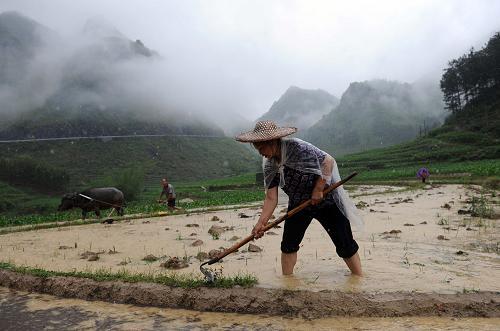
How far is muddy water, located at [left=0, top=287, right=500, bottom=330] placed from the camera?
3555mm

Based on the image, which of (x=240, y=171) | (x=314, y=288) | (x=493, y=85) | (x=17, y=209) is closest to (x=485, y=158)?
(x=493, y=85)

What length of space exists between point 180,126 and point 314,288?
12957 cm

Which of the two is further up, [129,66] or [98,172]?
[129,66]

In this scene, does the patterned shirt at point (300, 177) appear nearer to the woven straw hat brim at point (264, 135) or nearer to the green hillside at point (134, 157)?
the woven straw hat brim at point (264, 135)

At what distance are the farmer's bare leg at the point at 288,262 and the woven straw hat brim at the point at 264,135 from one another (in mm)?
1408

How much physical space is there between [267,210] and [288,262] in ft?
2.34

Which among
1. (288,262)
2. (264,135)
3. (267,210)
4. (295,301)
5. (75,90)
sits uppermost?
(75,90)

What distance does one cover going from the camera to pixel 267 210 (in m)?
4.50

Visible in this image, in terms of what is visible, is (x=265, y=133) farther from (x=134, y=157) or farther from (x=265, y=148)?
(x=134, y=157)

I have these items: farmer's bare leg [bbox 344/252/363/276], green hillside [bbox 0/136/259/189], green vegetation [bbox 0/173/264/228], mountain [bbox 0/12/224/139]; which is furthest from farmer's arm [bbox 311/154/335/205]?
mountain [bbox 0/12/224/139]

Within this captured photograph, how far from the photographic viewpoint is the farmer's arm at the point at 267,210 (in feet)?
14.3

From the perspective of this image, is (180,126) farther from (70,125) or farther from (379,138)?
(379,138)

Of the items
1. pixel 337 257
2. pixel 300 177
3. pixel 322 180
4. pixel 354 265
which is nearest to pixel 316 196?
pixel 322 180

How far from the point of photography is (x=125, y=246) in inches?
321
